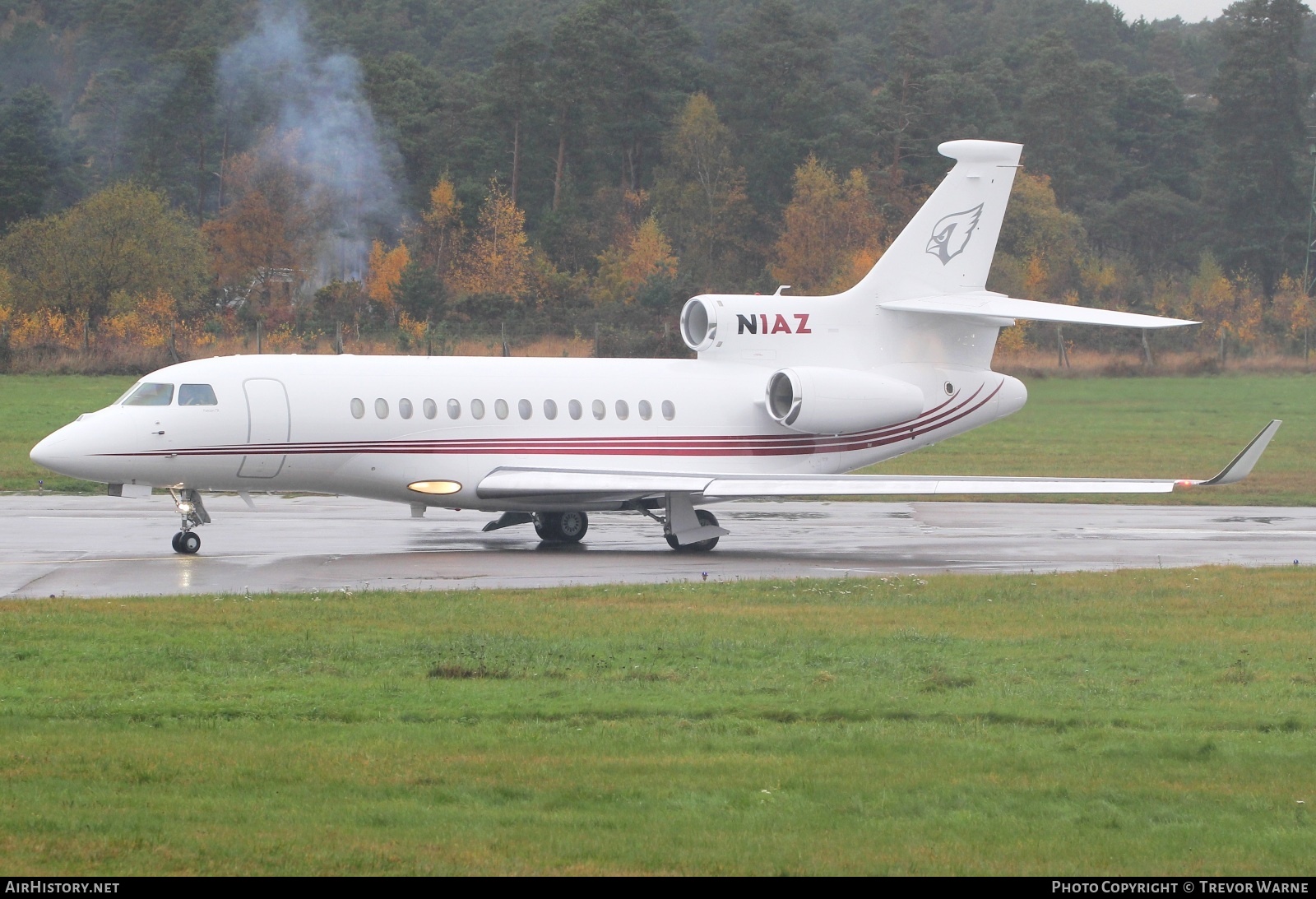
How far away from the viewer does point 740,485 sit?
21891 mm

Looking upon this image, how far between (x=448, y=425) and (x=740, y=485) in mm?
4024

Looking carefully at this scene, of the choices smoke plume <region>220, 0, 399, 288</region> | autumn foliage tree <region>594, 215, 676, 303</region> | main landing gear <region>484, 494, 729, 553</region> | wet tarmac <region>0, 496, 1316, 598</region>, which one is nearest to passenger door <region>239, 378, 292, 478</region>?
wet tarmac <region>0, 496, 1316, 598</region>

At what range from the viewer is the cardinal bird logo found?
1016 inches

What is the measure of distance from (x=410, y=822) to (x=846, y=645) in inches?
243

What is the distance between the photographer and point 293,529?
78.5ft

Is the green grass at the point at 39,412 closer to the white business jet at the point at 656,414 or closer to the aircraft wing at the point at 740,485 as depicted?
the white business jet at the point at 656,414

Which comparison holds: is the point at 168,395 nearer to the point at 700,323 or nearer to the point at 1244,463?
the point at 700,323

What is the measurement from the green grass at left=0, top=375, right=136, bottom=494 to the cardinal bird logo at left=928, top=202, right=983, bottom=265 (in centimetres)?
1477

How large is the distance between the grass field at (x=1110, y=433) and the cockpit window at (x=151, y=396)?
9.17 m

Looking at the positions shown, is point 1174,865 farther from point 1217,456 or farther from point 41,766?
point 1217,456

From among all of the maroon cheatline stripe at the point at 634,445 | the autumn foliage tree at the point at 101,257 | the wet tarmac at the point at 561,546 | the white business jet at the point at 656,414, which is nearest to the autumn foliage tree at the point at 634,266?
the autumn foliage tree at the point at 101,257

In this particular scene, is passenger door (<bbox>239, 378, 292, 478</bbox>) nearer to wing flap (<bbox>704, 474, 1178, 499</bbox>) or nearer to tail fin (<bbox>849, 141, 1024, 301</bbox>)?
wing flap (<bbox>704, 474, 1178, 499</bbox>)

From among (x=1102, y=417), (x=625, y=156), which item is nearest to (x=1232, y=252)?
(x=625, y=156)

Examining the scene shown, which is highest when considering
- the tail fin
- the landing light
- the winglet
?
the tail fin
